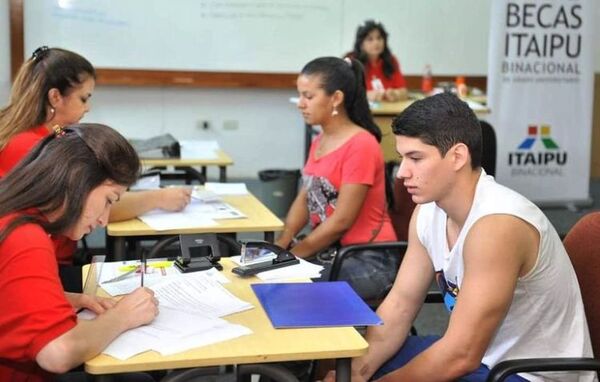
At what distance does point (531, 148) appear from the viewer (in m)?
6.00

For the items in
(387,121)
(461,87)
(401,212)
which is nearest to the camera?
(401,212)

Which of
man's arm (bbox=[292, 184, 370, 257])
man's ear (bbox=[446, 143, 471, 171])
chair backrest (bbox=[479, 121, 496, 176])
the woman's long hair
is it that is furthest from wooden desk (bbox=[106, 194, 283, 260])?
chair backrest (bbox=[479, 121, 496, 176])

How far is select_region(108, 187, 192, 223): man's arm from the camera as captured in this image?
113 inches

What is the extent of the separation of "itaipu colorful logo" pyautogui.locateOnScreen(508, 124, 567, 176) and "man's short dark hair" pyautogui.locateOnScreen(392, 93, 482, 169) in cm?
417

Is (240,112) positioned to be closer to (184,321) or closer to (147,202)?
(147,202)

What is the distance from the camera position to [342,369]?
176cm

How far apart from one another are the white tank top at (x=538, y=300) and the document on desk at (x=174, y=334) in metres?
0.61

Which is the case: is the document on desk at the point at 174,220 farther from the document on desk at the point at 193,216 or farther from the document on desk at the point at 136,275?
the document on desk at the point at 136,275

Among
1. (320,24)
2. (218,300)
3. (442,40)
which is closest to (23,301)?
(218,300)

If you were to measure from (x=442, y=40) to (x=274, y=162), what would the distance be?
189 cm

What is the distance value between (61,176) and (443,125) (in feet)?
2.95

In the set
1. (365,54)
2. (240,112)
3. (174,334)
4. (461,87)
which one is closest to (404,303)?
(174,334)

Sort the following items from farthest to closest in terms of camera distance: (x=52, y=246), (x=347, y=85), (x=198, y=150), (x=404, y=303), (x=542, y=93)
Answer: (x=542, y=93) → (x=198, y=150) → (x=347, y=85) → (x=404, y=303) → (x=52, y=246)

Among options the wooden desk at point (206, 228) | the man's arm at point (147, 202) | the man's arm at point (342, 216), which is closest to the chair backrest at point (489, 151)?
the man's arm at point (342, 216)
